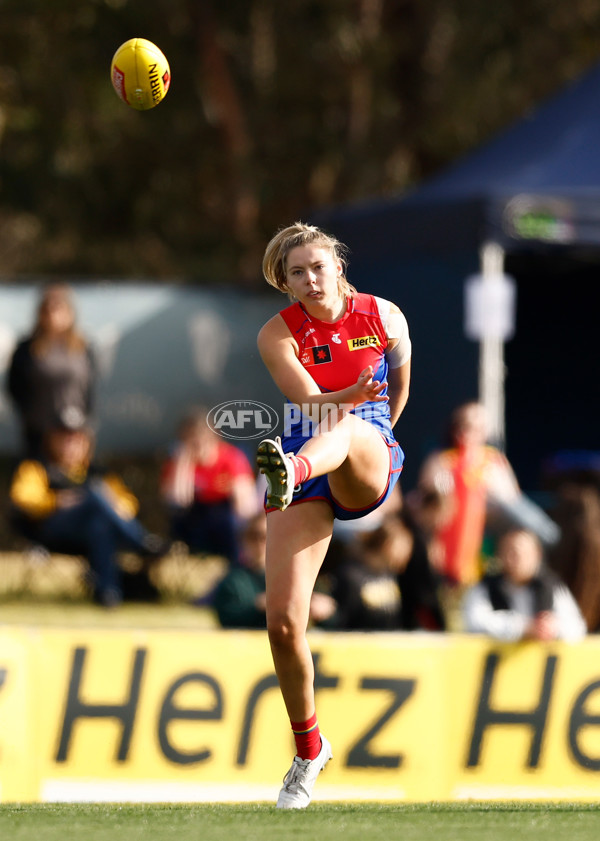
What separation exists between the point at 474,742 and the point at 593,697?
0.58 m

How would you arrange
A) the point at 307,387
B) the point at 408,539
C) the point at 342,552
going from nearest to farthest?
the point at 307,387
the point at 408,539
the point at 342,552

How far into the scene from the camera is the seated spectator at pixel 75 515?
10.8 metres

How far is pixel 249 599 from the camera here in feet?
26.2

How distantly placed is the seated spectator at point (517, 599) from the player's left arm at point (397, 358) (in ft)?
8.16

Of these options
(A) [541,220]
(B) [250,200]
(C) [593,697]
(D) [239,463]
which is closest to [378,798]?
(C) [593,697]

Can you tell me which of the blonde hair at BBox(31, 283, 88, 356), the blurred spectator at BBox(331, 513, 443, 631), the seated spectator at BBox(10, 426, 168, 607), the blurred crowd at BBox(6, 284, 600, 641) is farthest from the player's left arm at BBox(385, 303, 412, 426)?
the blonde hair at BBox(31, 283, 88, 356)

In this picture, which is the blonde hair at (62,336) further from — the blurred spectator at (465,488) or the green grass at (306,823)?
the green grass at (306,823)

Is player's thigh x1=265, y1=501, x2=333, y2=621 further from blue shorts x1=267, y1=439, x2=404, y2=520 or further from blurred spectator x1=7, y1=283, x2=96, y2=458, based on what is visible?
blurred spectator x1=7, y1=283, x2=96, y2=458

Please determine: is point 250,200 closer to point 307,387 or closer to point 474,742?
point 474,742

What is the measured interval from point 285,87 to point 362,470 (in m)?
15.4

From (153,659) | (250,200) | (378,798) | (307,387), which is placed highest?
(250,200)

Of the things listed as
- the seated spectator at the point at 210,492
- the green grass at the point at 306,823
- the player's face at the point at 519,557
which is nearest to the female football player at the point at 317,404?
the green grass at the point at 306,823

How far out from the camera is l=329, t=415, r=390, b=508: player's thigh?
508 centimetres

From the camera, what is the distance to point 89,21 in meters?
19.4
